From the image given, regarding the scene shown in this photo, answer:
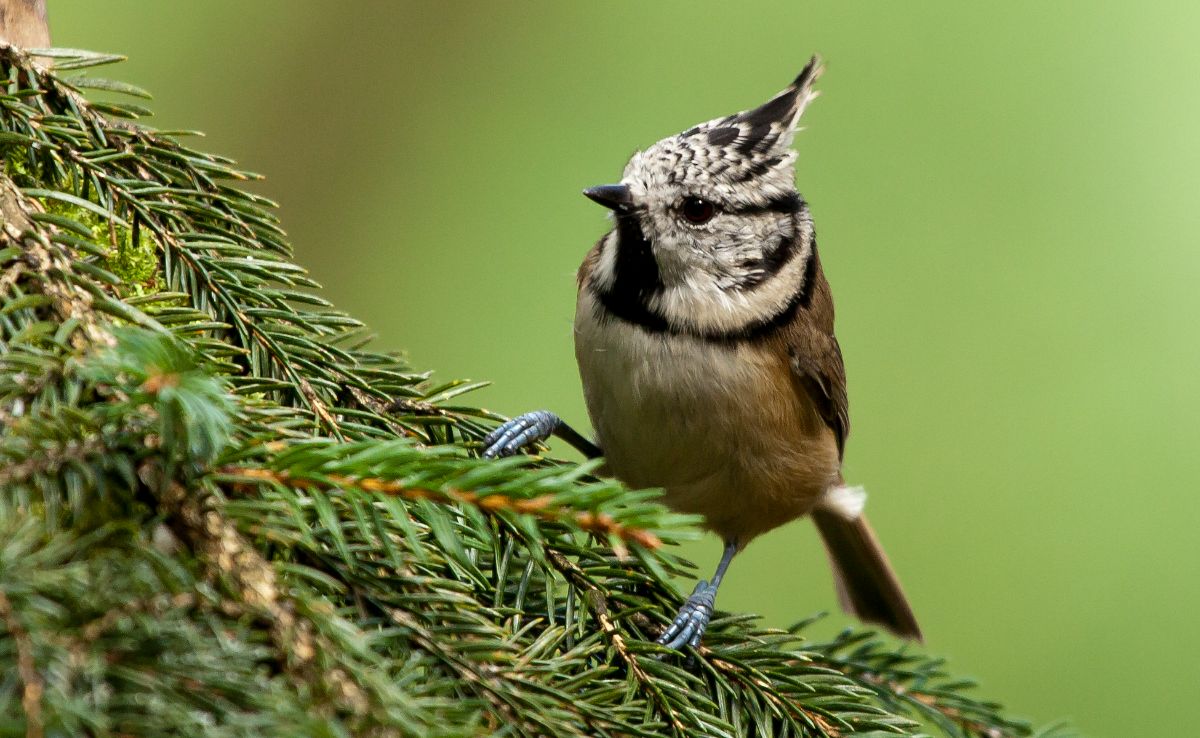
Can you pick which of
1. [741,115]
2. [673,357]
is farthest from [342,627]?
[741,115]

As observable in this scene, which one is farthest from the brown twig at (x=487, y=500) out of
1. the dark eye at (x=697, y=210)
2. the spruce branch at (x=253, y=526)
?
the dark eye at (x=697, y=210)

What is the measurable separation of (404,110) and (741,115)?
72.7 inches

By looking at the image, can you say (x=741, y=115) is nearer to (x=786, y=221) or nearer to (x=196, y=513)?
(x=786, y=221)

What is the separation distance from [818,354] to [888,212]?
1551 mm

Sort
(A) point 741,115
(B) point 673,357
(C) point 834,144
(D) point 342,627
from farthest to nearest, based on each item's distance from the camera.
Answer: (C) point 834,144 < (A) point 741,115 < (B) point 673,357 < (D) point 342,627

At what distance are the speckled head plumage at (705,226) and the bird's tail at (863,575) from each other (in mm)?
1059

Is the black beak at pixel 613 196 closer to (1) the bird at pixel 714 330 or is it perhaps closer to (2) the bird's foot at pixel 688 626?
(1) the bird at pixel 714 330

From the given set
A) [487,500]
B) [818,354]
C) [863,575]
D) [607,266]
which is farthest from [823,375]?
[487,500]

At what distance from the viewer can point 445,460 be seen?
1222mm

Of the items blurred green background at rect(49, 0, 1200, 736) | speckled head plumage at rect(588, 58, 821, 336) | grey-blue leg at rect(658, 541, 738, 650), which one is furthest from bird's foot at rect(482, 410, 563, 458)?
blurred green background at rect(49, 0, 1200, 736)

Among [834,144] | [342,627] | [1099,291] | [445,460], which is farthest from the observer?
[834,144]

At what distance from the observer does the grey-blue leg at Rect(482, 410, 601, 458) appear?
2.06 metres

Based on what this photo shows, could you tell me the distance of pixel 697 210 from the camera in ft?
8.63

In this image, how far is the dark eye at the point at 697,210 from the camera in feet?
8.59
